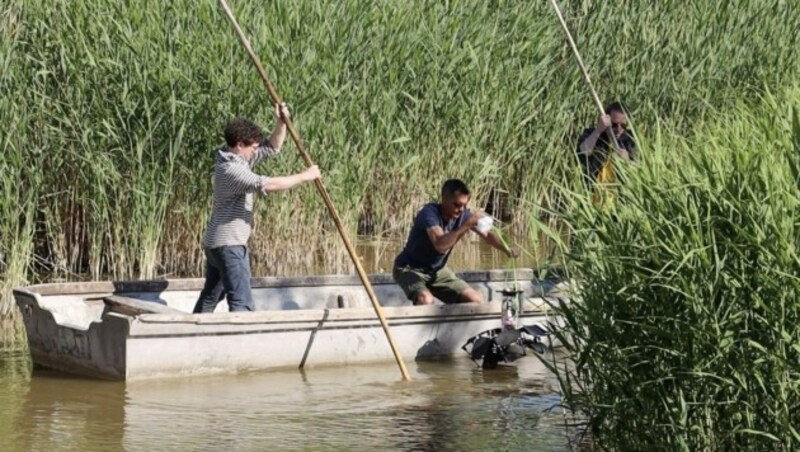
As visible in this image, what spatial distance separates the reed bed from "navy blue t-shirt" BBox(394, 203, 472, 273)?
0.95m

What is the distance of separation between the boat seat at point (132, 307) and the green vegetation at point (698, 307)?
157 inches

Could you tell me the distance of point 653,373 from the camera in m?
7.20

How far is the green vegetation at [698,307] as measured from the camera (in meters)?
6.89

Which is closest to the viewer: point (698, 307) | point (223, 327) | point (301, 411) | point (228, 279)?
point (698, 307)

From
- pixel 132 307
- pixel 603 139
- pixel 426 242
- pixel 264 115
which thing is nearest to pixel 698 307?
pixel 132 307

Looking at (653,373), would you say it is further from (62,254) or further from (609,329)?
(62,254)

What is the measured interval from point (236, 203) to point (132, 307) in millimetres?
926

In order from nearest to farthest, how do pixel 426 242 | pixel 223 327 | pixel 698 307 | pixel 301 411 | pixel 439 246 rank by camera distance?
pixel 698 307 → pixel 301 411 → pixel 223 327 → pixel 439 246 → pixel 426 242

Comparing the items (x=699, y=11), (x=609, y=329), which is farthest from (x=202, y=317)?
(x=699, y=11)

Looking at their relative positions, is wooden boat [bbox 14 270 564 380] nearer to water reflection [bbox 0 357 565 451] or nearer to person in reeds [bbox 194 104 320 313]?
water reflection [bbox 0 357 565 451]

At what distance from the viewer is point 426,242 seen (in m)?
11.9

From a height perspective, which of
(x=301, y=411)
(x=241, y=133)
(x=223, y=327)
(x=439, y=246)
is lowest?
(x=301, y=411)

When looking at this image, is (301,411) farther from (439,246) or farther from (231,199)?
(439,246)

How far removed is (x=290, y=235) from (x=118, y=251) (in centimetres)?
158
